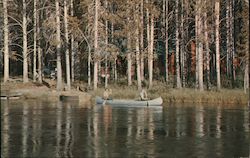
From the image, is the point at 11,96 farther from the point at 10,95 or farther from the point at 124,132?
the point at 124,132

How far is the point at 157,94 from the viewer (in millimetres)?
52062

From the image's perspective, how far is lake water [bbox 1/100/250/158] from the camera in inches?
827

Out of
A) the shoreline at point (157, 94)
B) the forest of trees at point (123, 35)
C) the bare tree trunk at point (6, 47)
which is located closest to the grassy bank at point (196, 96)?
the shoreline at point (157, 94)

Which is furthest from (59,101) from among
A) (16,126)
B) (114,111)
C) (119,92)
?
(16,126)

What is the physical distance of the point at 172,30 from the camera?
73.3 m

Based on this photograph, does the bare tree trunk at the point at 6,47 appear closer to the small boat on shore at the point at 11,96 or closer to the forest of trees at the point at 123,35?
the forest of trees at the point at 123,35

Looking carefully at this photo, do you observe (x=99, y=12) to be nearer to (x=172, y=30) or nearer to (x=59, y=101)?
(x=59, y=101)

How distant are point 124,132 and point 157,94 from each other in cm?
2507

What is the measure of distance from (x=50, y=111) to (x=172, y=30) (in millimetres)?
36943

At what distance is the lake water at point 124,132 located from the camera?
68.9 ft

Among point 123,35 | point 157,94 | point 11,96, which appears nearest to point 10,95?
point 11,96

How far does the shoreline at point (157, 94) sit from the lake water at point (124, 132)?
22.3ft

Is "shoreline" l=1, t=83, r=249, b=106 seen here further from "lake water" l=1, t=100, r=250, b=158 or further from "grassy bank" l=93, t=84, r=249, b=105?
"lake water" l=1, t=100, r=250, b=158

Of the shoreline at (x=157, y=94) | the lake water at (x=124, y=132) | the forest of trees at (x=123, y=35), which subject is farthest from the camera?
the forest of trees at (x=123, y=35)
